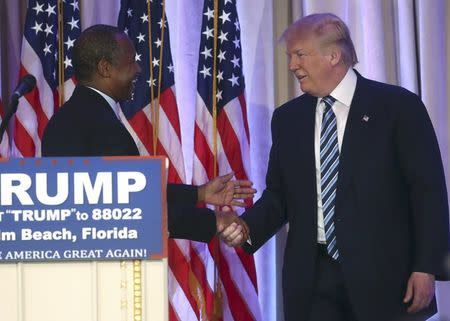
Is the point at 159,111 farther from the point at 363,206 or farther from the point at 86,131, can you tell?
the point at 363,206

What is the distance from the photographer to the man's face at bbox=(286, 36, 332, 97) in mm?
3297

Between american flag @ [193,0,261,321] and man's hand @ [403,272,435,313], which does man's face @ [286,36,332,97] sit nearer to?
man's hand @ [403,272,435,313]

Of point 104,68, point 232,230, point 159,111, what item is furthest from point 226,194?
point 159,111

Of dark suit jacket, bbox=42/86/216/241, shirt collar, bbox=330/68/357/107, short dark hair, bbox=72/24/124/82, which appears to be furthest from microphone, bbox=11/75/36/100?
shirt collar, bbox=330/68/357/107

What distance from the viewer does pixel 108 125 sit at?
297cm

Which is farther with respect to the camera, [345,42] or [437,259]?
[345,42]

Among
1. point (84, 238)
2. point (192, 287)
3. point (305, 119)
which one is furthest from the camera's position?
point (192, 287)

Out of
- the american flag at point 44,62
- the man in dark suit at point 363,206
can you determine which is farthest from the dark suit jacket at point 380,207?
the american flag at point 44,62

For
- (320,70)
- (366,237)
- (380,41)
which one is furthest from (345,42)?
(380,41)

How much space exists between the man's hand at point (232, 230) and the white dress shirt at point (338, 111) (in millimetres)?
332

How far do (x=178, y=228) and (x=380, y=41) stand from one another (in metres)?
1.71

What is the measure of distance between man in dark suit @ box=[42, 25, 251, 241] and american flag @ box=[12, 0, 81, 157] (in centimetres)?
125

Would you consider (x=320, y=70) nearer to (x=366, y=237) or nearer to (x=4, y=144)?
(x=366, y=237)

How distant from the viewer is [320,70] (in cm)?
331
